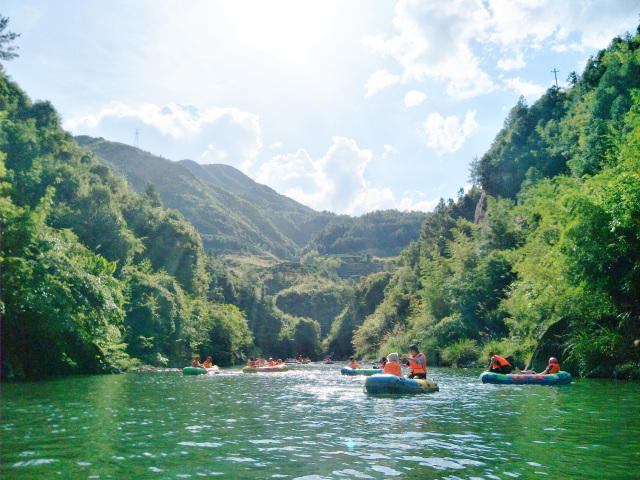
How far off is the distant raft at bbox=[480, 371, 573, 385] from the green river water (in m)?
3.59

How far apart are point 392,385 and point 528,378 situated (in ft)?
21.5

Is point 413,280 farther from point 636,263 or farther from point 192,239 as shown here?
point 636,263

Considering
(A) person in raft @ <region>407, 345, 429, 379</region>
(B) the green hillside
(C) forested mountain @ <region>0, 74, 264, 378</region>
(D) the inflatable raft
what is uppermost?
(B) the green hillside

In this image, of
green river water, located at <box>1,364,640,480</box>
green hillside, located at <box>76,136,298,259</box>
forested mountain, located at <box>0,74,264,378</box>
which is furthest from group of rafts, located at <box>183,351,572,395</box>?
green hillside, located at <box>76,136,298,259</box>

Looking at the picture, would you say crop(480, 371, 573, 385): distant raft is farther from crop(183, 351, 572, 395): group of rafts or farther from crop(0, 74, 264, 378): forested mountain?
crop(0, 74, 264, 378): forested mountain

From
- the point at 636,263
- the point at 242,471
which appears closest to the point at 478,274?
the point at 636,263

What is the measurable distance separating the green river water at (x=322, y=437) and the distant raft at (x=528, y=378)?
3.59 metres

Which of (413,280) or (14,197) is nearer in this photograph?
(14,197)

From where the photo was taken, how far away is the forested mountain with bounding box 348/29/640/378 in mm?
19391

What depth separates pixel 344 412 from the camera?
466 inches

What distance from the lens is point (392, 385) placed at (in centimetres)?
1606

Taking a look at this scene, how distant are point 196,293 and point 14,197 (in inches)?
1148

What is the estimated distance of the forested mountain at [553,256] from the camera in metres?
19.4

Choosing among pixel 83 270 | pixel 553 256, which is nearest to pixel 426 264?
pixel 553 256
